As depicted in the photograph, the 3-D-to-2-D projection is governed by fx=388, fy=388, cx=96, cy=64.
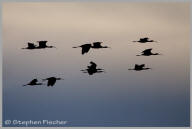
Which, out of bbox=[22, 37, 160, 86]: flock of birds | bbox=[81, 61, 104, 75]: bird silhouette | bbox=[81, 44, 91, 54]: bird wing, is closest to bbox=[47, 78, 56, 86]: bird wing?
bbox=[22, 37, 160, 86]: flock of birds

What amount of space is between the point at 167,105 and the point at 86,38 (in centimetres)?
123

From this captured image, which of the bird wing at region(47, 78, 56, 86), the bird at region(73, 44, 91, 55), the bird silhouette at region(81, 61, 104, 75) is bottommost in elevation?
the bird wing at region(47, 78, 56, 86)

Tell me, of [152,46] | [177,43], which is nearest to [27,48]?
[152,46]

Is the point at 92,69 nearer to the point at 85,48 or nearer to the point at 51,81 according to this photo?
the point at 85,48

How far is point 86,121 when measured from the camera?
176 inches

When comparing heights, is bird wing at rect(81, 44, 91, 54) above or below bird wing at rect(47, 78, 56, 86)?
above

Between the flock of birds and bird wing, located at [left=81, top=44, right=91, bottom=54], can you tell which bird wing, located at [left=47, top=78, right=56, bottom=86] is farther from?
bird wing, located at [left=81, top=44, right=91, bottom=54]

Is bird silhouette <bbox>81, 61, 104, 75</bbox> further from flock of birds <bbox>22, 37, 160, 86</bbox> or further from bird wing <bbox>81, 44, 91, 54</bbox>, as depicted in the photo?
bird wing <bbox>81, 44, 91, 54</bbox>

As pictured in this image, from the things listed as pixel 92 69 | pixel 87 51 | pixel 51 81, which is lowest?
pixel 51 81

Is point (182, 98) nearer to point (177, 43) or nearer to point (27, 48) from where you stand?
point (177, 43)

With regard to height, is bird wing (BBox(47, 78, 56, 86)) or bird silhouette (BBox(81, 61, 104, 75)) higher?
bird silhouette (BBox(81, 61, 104, 75))

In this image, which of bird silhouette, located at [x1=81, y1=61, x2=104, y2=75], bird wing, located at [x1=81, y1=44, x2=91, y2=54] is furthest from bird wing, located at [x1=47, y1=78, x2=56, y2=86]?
bird wing, located at [x1=81, y1=44, x2=91, y2=54]

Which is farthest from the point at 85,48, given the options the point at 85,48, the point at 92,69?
the point at 92,69

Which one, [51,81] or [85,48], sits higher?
[85,48]
